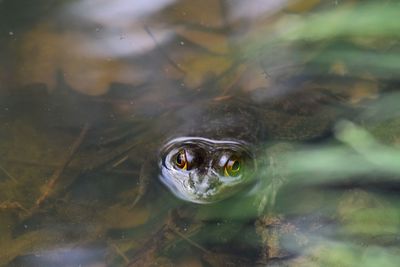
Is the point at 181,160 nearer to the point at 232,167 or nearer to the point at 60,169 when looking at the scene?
the point at 232,167

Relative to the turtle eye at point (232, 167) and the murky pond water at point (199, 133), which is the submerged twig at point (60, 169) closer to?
the murky pond water at point (199, 133)

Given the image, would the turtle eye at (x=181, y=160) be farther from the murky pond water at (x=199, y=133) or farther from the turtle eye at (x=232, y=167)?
the turtle eye at (x=232, y=167)

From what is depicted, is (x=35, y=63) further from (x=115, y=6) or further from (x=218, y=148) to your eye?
(x=218, y=148)

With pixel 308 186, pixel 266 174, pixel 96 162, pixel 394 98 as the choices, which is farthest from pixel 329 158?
pixel 96 162

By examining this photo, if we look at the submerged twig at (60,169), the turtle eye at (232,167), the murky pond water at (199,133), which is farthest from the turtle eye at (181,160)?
the submerged twig at (60,169)

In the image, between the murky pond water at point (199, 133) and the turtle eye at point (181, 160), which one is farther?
the turtle eye at point (181, 160)

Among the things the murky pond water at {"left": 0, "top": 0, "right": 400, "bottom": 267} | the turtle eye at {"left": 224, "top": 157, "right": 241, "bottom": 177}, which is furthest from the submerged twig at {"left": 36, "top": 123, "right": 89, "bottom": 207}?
the turtle eye at {"left": 224, "top": 157, "right": 241, "bottom": 177}
